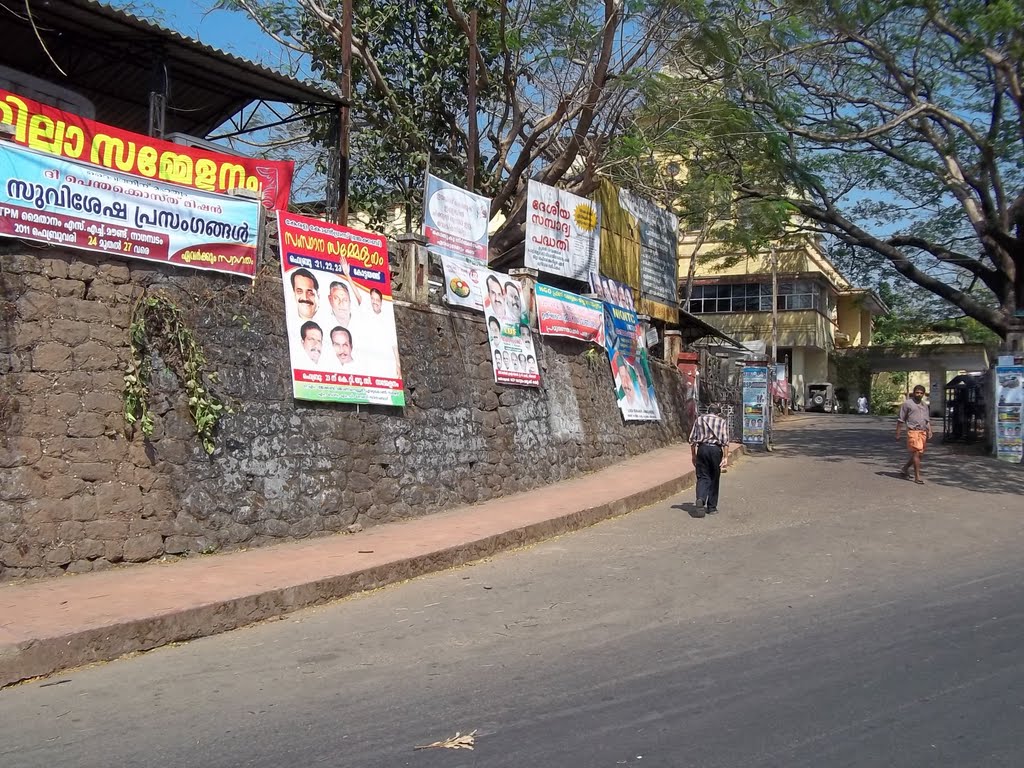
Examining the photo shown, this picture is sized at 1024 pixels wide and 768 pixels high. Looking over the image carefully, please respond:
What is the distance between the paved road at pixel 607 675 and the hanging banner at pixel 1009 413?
31.3ft

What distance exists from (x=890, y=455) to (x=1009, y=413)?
8.22 feet

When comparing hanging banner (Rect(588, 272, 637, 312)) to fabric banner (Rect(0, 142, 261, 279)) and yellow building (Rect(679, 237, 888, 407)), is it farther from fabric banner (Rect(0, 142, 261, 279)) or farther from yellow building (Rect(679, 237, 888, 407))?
yellow building (Rect(679, 237, 888, 407))

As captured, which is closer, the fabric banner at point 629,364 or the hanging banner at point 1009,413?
the hanging banner at point 1009,413

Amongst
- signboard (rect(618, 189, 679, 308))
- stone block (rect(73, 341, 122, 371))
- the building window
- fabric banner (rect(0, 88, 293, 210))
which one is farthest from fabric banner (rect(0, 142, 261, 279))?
the building window

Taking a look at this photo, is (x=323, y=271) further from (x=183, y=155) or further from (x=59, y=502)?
(x=59, y=502)

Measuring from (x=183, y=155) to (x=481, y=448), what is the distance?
5722 mm

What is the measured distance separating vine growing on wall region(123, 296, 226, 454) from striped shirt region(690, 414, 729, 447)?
235 inches

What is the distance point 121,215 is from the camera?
8.64 m

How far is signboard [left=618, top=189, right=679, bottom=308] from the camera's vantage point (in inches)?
805

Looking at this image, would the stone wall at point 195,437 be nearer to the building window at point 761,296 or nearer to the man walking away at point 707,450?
the man walking away at point 707,450

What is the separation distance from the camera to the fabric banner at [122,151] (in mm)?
8117

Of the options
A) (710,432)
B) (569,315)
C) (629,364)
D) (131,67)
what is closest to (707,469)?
(710,432)

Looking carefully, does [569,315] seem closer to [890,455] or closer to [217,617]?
[890,455]

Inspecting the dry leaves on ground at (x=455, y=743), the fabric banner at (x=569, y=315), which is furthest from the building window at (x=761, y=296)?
the dry leaves on ground at (x=455, y=743)
